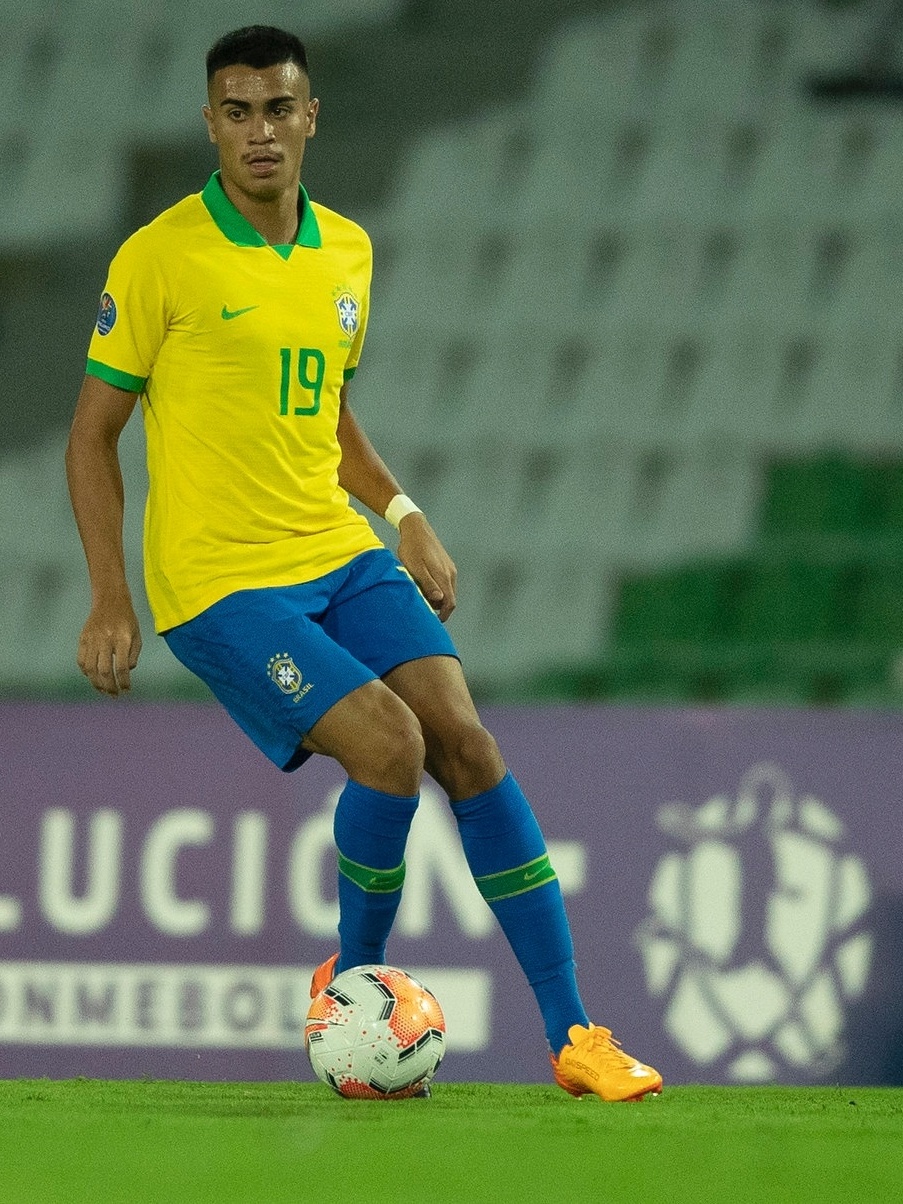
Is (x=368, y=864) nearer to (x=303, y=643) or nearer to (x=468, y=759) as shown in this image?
(x=468, y=759)

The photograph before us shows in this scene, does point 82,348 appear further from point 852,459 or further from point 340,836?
point 340,836

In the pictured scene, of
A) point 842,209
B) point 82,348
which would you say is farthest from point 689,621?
point 82,348

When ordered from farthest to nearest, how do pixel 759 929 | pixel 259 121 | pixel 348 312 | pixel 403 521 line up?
pixel 759 929
pixel 403 521
pixel 348 312
pixel 259 121

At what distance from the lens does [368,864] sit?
10.3 feet

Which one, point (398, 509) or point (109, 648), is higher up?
point (398, 509)

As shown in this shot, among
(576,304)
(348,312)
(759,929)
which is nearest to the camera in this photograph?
(348,312)

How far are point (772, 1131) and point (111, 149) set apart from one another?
5658mm

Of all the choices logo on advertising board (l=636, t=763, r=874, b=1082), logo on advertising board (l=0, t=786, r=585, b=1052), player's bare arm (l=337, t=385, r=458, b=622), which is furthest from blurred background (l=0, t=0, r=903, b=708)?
player's bare arm (l=337, t=385, r=458, b=622)

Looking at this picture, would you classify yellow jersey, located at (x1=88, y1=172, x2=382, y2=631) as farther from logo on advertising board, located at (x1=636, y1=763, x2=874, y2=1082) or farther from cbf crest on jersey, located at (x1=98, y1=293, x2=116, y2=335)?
logo on advertising board, located at (x1=636, y1=763, x2=874, y2=1082)

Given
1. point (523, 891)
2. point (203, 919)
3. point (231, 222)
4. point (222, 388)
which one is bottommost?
point (203, 919)

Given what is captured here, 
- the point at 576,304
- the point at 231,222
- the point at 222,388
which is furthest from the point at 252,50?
the point at 576,304

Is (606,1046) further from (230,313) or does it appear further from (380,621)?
(230,313)

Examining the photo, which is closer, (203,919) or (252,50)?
(252,50)

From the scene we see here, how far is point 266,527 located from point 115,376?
324mm
